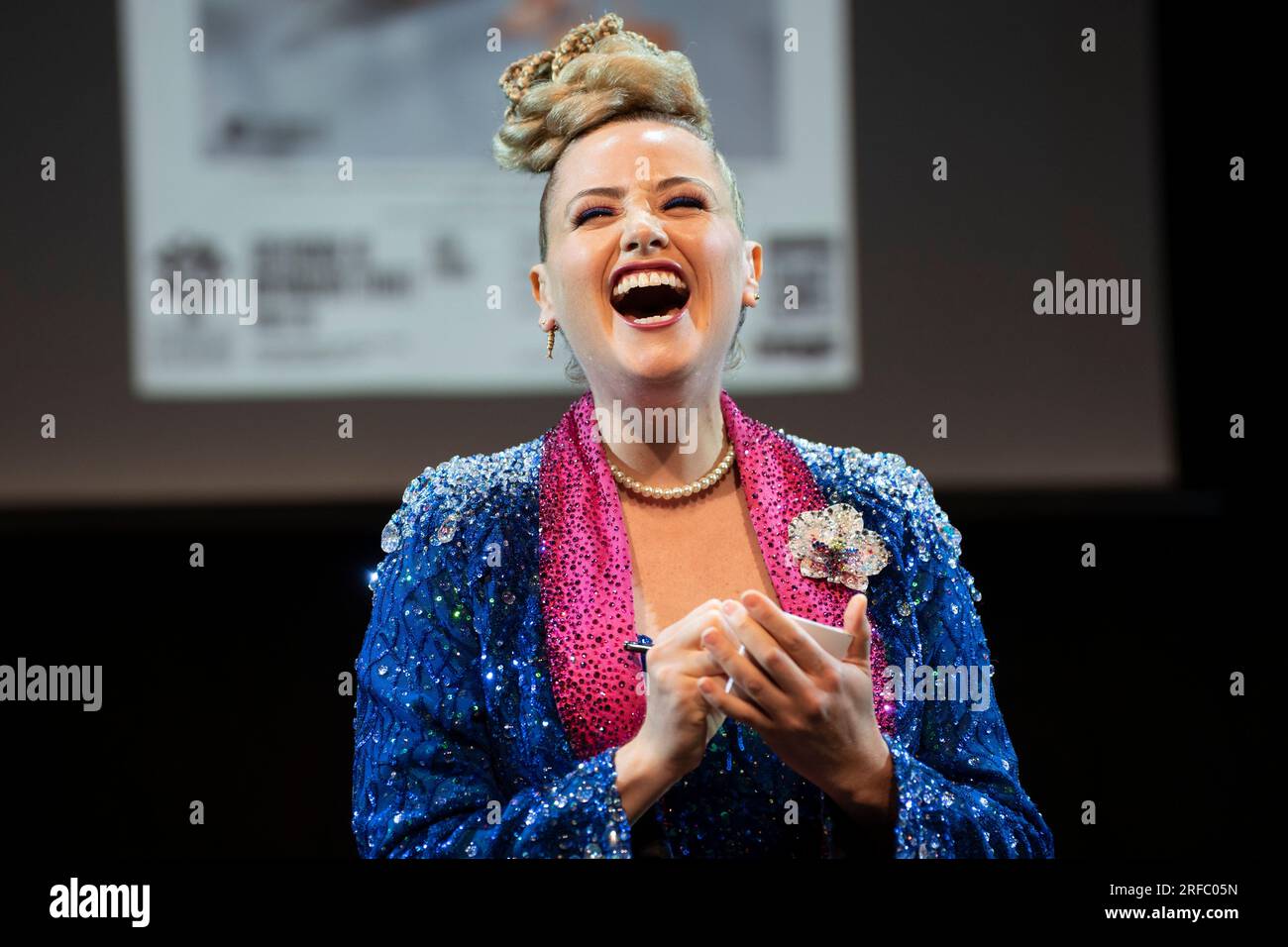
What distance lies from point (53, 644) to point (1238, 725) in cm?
193

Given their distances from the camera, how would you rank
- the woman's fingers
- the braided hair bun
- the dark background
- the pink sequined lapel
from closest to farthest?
the woman's fingers
the pink sequined lapel
the braided hair bun
the dark background

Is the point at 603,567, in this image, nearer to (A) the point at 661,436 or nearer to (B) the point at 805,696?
(A) the point at 661,436

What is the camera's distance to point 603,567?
1.71 meters

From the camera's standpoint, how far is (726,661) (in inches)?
59.9

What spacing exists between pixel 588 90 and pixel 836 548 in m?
0.65

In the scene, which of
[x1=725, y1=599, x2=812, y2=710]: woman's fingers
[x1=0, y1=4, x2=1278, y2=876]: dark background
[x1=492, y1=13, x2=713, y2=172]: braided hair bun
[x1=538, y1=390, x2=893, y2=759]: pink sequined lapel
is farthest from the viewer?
[x1=0, y1=4, x2=1278, y2=876]: dark background

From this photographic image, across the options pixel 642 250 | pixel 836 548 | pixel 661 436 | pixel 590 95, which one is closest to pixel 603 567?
pixel 661 436

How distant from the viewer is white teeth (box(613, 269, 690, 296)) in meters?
1.71

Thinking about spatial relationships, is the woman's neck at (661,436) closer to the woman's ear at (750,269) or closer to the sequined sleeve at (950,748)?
the woman's ear at (750,269)

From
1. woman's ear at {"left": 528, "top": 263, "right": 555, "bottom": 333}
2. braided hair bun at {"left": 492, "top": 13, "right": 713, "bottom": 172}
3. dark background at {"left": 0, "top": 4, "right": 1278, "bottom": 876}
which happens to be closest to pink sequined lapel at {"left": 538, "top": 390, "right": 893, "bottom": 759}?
woman's ear at {"left": 528, "top": 263, "right": 555, "bottom": 333}

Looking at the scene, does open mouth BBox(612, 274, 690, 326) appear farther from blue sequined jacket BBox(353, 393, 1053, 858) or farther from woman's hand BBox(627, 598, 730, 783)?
woman's hand BBox(627, 598, 730, 783)
